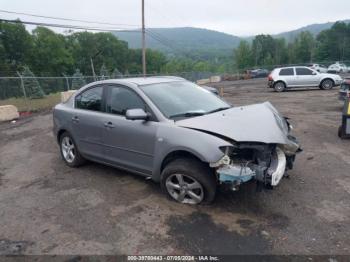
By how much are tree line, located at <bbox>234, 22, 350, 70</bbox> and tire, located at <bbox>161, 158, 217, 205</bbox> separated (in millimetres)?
80317

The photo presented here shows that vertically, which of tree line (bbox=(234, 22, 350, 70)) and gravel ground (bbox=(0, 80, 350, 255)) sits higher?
tree line (bbox=(234, 22, 350, 70))

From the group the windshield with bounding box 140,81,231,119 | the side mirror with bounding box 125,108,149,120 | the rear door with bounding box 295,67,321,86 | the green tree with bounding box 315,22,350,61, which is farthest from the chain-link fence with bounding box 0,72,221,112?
the green tree with bounding box 315,22,350,61

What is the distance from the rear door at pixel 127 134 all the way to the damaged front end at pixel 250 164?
1.06m

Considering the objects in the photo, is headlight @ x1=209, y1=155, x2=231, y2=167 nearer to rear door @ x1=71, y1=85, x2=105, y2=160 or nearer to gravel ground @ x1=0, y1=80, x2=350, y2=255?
gravel ground @ x1=0, y1=80, x2=350, y2=255

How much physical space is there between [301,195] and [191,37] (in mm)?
156319

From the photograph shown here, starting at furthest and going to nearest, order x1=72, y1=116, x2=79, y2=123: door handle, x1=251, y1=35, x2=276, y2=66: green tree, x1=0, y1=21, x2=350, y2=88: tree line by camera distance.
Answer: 1. x1=251, y1=35, x2=276, y2=66: green tree
2. x1=0, y1=21, x2=350, y2=88: tree line
3. x1=72, y1=116, x2=79, y2=123: door handle

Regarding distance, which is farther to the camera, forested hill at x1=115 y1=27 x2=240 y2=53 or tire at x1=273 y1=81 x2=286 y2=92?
forested hill at x1=115 y1=27 x2=240 y2=53

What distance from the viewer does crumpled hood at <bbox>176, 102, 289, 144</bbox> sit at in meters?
3.83

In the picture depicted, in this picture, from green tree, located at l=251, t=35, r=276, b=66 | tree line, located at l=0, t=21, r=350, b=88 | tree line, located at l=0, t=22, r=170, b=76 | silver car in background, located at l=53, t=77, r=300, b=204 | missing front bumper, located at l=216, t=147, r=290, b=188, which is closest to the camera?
missing front bumper, located at l=216, t=147, r=290, b=188

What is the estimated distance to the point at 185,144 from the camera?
3965mm

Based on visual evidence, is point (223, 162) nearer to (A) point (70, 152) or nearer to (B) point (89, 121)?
(B) point (89, 121)

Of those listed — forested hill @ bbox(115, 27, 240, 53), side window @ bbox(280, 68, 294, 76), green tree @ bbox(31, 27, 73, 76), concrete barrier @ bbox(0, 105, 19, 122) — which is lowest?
concrete barrier @ bbox(0, 105, 19, 122)

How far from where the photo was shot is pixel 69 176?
219 inches

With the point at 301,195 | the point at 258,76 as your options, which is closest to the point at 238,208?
the point at 301,195
